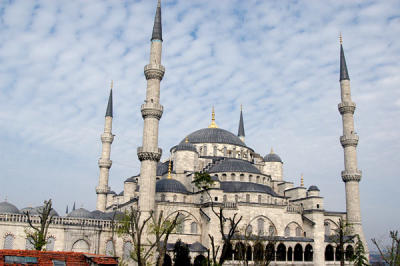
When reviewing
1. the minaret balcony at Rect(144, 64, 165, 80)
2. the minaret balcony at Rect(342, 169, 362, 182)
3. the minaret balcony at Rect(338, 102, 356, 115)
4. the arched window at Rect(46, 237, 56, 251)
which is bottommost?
the arched window at Rect(46, 237, 56, 251)

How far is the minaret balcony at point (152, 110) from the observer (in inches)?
1141

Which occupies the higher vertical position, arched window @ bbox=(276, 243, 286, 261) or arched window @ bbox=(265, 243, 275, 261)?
arched window @ bbox=(265, 243, 275, 261)

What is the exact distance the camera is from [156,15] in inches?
1256

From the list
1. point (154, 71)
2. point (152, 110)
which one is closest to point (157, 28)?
point (154, 71)

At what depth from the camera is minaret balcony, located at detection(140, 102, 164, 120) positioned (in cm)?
2898

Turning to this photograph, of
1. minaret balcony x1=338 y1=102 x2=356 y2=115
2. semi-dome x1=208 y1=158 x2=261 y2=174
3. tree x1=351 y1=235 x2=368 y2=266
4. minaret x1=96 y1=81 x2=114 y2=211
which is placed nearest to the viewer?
tree x1=351 y1=235 x2=368 y2=266

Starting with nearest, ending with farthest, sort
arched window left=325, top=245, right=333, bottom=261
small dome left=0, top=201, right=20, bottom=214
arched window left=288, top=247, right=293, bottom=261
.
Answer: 1. small dome left=0, top=201, right=20, bottom=214
2. arched window left=288, top=247, right=293, bottom=261
3. arched window left=325, top=245, right=333, bottom=261

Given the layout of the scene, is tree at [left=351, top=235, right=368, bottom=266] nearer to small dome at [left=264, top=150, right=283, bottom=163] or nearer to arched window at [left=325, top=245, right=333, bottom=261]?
arched window at [left=325, top=245, right=333, bottom=261]

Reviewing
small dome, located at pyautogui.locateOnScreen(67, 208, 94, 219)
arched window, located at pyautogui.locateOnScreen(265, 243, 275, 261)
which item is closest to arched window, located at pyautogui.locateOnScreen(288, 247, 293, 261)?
arched window, located at pyautogui.locateOnScreen(265, 243, 275, 261)

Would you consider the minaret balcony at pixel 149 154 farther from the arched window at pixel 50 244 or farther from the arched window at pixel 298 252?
the arched window at pixel 298 252

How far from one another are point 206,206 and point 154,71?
36.3 ft

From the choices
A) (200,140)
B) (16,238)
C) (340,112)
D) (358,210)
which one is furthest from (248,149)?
(16,238)

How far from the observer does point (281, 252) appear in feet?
103

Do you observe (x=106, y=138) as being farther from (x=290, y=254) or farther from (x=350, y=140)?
(x=350, y=140)
